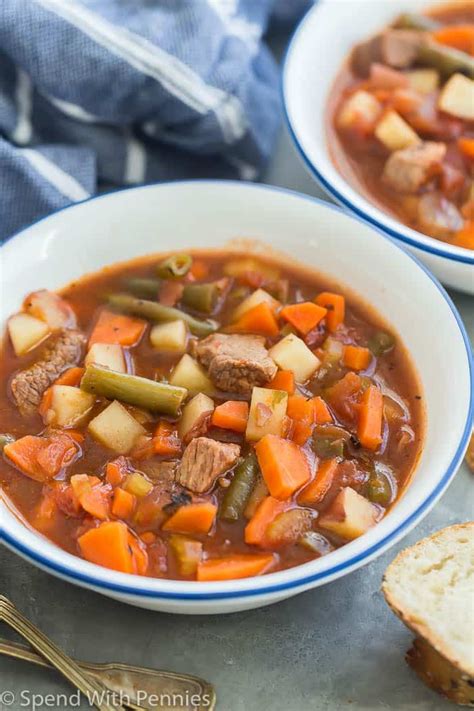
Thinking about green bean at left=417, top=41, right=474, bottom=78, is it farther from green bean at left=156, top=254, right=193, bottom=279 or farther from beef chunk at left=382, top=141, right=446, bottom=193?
green bean at left=156, top=254, right=193, bottom=279

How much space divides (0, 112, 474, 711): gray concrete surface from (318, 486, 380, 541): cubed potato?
35cm

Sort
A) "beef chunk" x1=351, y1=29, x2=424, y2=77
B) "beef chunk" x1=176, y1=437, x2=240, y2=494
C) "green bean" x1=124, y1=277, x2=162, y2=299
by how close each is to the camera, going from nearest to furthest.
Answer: "beef chunk" x1=176, y1=437, x2=240, y2=494
"green bean" x1=124, y1=277, x2=162, y2=299
"beef chunk" x1=351, y1=29, x2=424, y2=77

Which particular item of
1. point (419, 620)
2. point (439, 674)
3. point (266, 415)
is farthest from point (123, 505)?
point (439, 674)

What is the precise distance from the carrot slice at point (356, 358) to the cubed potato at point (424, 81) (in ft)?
6.78

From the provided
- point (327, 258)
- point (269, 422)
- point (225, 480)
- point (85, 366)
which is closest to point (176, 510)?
point (225, 480)

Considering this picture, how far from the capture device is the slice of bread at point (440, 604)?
3.13 m

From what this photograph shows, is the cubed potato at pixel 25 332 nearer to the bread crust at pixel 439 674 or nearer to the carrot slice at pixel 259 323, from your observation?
the carrot slice at pixel 259 323

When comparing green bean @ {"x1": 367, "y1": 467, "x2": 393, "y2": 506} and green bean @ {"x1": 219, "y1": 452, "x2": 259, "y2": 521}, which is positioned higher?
green bean @ {"x1": 367, "y1": 467, "x2": 393, "y2": 506}

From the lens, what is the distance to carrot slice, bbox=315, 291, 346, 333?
13.4 ft

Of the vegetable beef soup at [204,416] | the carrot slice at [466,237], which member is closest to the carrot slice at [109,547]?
the vegetable beef soup at [204,416]

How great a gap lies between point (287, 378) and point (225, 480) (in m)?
0.51

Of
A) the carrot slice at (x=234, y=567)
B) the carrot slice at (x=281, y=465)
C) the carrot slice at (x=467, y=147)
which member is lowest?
the carrot slice at (x=234, y=567)

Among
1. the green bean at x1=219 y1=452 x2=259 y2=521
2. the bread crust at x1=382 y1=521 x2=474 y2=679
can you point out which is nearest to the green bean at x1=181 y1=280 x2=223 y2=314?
the green bean at x1=219 y1=452 x2=259 y2=521

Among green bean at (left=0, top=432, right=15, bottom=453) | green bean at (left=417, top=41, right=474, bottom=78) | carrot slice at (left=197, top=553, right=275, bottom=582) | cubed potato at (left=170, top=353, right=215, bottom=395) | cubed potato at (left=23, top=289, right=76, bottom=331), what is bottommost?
green bean at (left=0, top=432, right=15, bottom=453)
